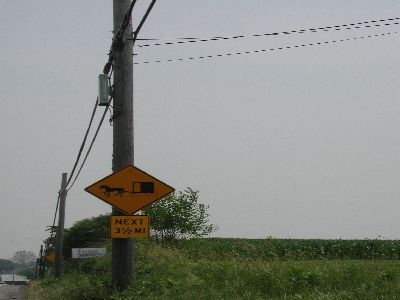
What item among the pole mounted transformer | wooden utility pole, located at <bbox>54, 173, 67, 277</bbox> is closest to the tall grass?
the pole mounted transformer

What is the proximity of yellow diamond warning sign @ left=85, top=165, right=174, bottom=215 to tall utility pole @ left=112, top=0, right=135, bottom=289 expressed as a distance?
32cm

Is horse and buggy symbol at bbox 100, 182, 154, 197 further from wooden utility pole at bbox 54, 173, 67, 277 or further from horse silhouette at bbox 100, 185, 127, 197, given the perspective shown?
wooden utility pole at bbox 54, 173, 67, 277

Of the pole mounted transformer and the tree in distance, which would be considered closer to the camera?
the pole mounted transformer

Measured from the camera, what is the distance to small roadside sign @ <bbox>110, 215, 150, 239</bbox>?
1070cm

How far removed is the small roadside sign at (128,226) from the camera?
10.7m

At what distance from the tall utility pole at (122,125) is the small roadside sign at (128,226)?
214 millimetres

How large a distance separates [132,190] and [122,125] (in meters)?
1.43

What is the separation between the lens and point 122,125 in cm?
1129

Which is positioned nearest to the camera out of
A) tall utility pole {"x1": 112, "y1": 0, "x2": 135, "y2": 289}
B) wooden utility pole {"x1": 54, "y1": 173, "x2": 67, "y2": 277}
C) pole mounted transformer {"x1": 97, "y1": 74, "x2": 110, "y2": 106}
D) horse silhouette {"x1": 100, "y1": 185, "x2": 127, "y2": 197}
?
horse silhouette {"x1": 100, "y1": 185, "x2": 127, "y2": 197}

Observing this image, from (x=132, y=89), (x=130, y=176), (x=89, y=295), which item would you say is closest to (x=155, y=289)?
(x=89, y=295)

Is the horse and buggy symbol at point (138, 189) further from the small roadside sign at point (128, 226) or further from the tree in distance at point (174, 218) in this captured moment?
the tree in distance at point (174, 218)

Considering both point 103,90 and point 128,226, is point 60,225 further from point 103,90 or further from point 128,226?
point 128,226

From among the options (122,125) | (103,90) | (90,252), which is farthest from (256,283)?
(90,252)

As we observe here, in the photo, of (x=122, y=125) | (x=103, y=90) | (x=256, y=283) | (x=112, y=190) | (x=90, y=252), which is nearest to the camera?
(x=112, y=190)
